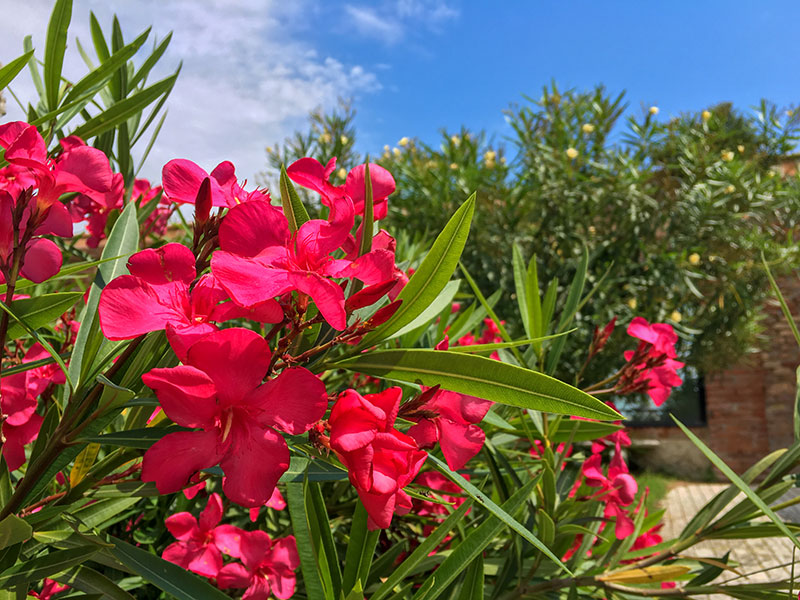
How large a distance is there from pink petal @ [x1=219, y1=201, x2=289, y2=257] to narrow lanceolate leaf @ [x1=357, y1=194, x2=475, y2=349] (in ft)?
0.29

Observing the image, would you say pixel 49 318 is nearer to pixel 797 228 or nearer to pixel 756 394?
pixel 797 228

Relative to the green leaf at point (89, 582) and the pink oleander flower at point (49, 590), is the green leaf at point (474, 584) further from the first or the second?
the pink oleander flower at point (49, 590)

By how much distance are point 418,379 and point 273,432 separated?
3.8 inches

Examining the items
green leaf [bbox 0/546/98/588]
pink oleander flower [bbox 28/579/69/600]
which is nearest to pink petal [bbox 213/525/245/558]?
pink oleander flower [bbox 28/579/69/600]

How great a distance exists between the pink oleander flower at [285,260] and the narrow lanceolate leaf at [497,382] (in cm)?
6

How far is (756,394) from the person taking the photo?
726 centimetres

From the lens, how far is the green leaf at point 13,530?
1.13 ft

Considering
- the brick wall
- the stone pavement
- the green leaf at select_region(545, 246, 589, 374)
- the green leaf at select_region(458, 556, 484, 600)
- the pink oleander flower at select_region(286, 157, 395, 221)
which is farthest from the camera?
the brick wall

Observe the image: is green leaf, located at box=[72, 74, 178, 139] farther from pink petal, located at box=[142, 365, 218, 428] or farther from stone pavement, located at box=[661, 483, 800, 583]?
stone pavement, located at box=[661, 483, 800, 583]

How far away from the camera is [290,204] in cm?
38

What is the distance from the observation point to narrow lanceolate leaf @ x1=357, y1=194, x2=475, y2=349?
1.25 feet

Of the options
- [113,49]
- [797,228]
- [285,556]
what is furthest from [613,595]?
[797,228]

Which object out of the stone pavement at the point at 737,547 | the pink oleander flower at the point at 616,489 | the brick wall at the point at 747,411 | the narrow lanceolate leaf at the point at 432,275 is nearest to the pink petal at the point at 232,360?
the narrow lanceolate leaf at the point at 432,275

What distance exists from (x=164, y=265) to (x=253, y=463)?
130 millimetres
